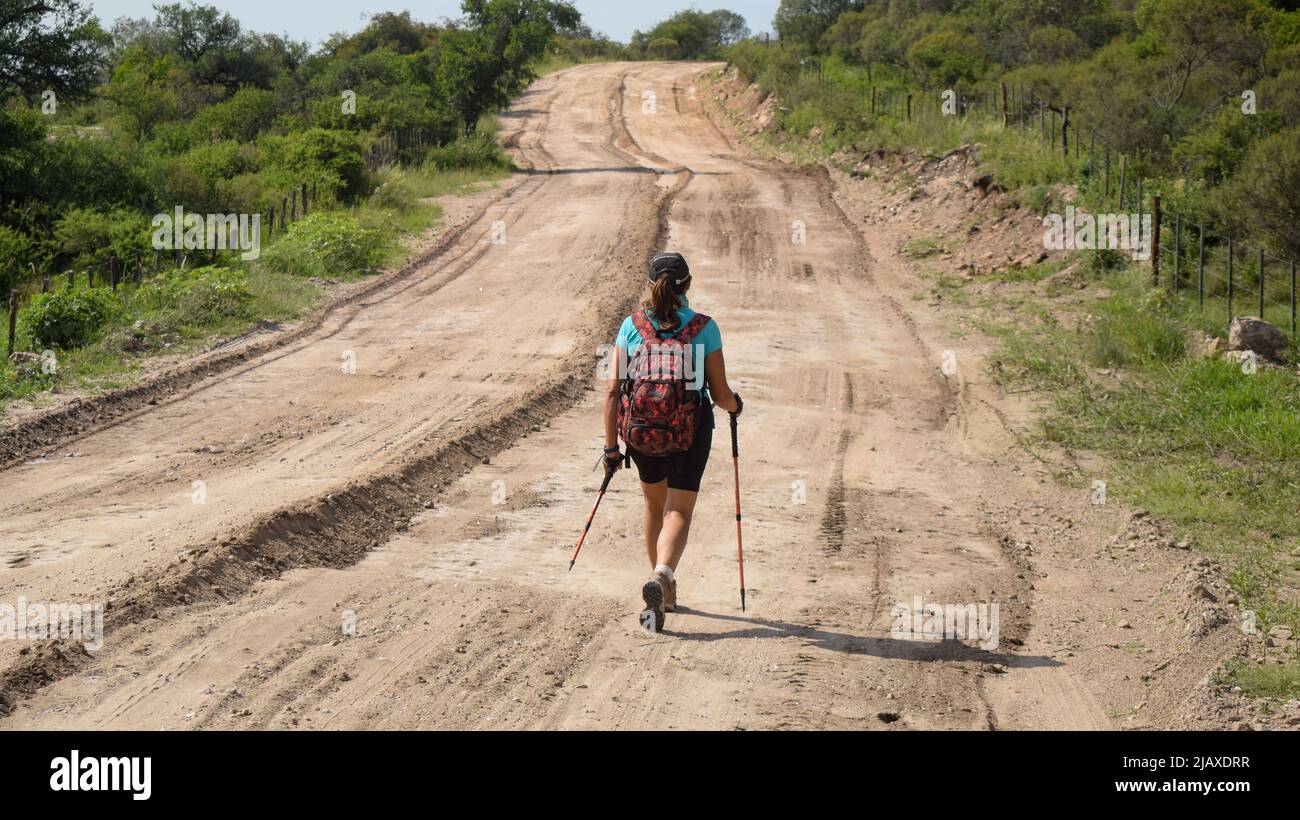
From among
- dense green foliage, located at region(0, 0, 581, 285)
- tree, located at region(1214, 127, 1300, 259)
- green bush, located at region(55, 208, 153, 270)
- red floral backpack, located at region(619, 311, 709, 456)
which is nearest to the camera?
red floral backpack, located at region(619, 311, 709, 456)

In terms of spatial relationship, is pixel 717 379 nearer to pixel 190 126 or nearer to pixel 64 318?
pixel 64 318

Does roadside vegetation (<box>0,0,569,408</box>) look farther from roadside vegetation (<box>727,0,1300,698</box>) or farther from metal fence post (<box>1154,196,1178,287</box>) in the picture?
metal fence post (<box>1154,196,1178,287</box>)

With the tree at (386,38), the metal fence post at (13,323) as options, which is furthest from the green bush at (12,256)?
the tree at (386,38)

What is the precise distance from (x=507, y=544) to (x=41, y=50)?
2692 centimetres

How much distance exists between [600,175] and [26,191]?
13223mm

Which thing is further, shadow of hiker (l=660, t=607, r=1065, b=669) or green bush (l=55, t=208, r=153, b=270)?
green bush (l=55, t=208, r=153, b=270)

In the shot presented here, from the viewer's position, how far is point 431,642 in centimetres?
602

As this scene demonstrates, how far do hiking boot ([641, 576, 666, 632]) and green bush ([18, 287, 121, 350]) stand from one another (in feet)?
32.3

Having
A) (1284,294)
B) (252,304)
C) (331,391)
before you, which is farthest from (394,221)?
(1284,294)

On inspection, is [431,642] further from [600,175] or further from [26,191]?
[600,175]

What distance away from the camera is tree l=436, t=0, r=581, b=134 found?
3647cm

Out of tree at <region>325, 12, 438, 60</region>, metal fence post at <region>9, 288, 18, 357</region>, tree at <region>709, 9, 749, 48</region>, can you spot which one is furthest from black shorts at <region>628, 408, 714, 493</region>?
A: tree at <region>709, 9, 749, 48</region>

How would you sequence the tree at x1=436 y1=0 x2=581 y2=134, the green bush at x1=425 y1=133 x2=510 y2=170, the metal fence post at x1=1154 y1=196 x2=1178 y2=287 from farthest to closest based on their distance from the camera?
1. the tree at x1=436 y1=0 x2=581 y2=134
2. the green bush at x1=425 y1=133 x2=510 y2=170
3. the metal fence post at x1=1154 y1=196 x2=1178 y2=287

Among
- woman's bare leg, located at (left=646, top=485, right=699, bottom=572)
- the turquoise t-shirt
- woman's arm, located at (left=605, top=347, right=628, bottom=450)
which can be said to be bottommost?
woman's bare leg, located at (left=646, top=485, right=699, bottom=572)
